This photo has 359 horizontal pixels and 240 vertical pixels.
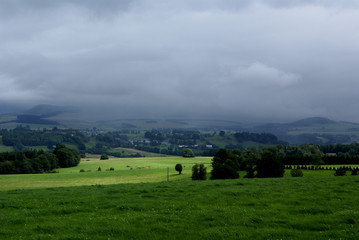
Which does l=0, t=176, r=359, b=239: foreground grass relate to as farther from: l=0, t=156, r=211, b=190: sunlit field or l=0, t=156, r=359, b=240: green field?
l=0, t=156, r=211, b=190: sunlit field

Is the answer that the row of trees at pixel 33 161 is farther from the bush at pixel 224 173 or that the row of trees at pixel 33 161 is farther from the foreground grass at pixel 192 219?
the foreground grass at pixel 192 219

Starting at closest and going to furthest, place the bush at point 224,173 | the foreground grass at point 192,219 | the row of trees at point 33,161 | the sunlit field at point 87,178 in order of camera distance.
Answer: the foreground grass at point 192,219, the bush at point 224,173, the sunlit field at point 87,178, the row of trees at point 33,161

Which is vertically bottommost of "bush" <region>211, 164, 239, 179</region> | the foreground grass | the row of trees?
the row of trees

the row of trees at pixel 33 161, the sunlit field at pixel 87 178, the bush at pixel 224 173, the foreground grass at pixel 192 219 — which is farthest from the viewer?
the row of trees at pixel 33 161

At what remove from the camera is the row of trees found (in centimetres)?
10358

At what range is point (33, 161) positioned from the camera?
109 meters

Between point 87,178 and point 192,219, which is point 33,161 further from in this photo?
point 192,219

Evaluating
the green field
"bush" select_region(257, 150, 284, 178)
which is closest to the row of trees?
"bush" select_region(257, 150, 284, 178)

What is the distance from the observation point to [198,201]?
19.6 meters

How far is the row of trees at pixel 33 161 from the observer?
104 metres

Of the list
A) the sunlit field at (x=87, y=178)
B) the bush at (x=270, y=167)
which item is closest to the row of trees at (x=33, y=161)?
the sunlit field at (x=87, y=178)

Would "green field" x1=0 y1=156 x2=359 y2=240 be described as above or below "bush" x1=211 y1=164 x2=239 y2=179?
above

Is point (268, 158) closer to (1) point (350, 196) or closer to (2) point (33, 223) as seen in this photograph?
(1) point (350, 196)

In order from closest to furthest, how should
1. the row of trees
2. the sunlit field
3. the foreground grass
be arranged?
the foreground grass
the sunlit field
the row of trees
